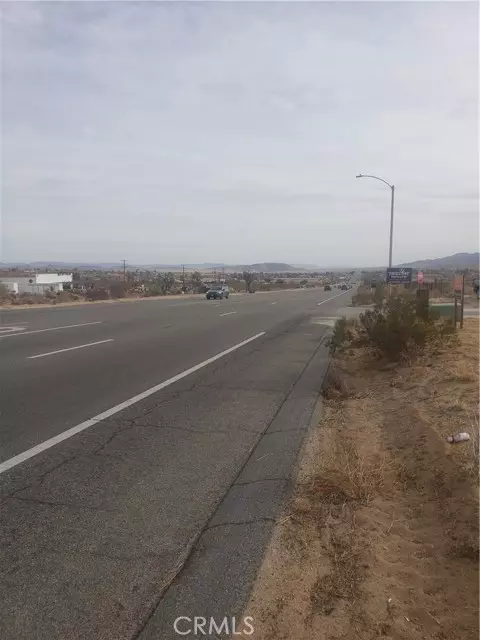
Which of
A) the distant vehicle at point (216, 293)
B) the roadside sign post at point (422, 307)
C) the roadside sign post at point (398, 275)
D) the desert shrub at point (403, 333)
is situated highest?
the roadside sign post at point (398, 275)

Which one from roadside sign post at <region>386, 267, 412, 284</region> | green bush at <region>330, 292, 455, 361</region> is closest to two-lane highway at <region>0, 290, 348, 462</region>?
green bush at <region>330, 292, 455, 361</region>

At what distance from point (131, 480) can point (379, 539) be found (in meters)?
2.44

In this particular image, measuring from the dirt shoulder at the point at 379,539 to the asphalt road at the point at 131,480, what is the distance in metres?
0.27

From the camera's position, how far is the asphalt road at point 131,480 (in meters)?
3.69

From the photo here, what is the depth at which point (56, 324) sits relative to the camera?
22484 millimetres

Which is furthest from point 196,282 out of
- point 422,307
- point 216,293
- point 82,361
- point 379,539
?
point 379,539

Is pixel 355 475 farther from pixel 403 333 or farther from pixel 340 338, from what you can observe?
pixel 340 338

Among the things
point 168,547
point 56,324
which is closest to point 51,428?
point 168,547

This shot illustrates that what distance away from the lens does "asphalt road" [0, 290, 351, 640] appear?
3.69 m

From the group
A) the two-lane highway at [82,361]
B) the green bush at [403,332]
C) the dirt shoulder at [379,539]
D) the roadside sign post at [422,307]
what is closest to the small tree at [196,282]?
the two-lane highway at [82,361]

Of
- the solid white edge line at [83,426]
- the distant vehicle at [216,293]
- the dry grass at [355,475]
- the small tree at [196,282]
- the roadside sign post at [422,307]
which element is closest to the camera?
the dry grass at [355,475]

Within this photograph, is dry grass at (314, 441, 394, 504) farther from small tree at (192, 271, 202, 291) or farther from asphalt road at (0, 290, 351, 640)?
small tree at (192, 271, 202, 291)

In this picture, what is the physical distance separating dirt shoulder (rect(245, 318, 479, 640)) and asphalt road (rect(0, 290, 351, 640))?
27cm

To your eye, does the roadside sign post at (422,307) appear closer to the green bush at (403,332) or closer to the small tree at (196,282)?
the green bush at (403,332)
